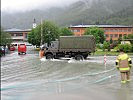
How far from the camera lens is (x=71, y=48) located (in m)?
29.3

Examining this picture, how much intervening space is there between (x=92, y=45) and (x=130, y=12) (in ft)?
580

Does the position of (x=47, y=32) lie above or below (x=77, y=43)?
above

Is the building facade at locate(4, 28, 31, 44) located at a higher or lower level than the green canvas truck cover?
higher

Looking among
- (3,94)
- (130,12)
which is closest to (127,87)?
(3,94)

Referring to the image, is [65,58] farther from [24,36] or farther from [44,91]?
[24,36]

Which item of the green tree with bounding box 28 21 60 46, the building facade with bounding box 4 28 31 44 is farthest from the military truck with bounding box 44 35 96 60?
the building facade with bounding box 4 28 31 44

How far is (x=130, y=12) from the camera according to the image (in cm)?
19862

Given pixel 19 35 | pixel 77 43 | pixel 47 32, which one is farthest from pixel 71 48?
pixel 19 35

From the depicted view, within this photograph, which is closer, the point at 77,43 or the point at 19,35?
the point at 77,43

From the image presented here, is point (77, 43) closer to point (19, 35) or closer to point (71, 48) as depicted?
point (71, 48)

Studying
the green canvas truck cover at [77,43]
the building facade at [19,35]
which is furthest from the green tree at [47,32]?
the building facade at [19,35]

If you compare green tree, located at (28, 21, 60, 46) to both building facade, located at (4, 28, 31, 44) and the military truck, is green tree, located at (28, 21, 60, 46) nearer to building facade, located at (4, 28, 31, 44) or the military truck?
the military truck

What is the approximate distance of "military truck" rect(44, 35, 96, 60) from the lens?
29.0 metres

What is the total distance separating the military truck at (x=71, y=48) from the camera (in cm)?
2898
